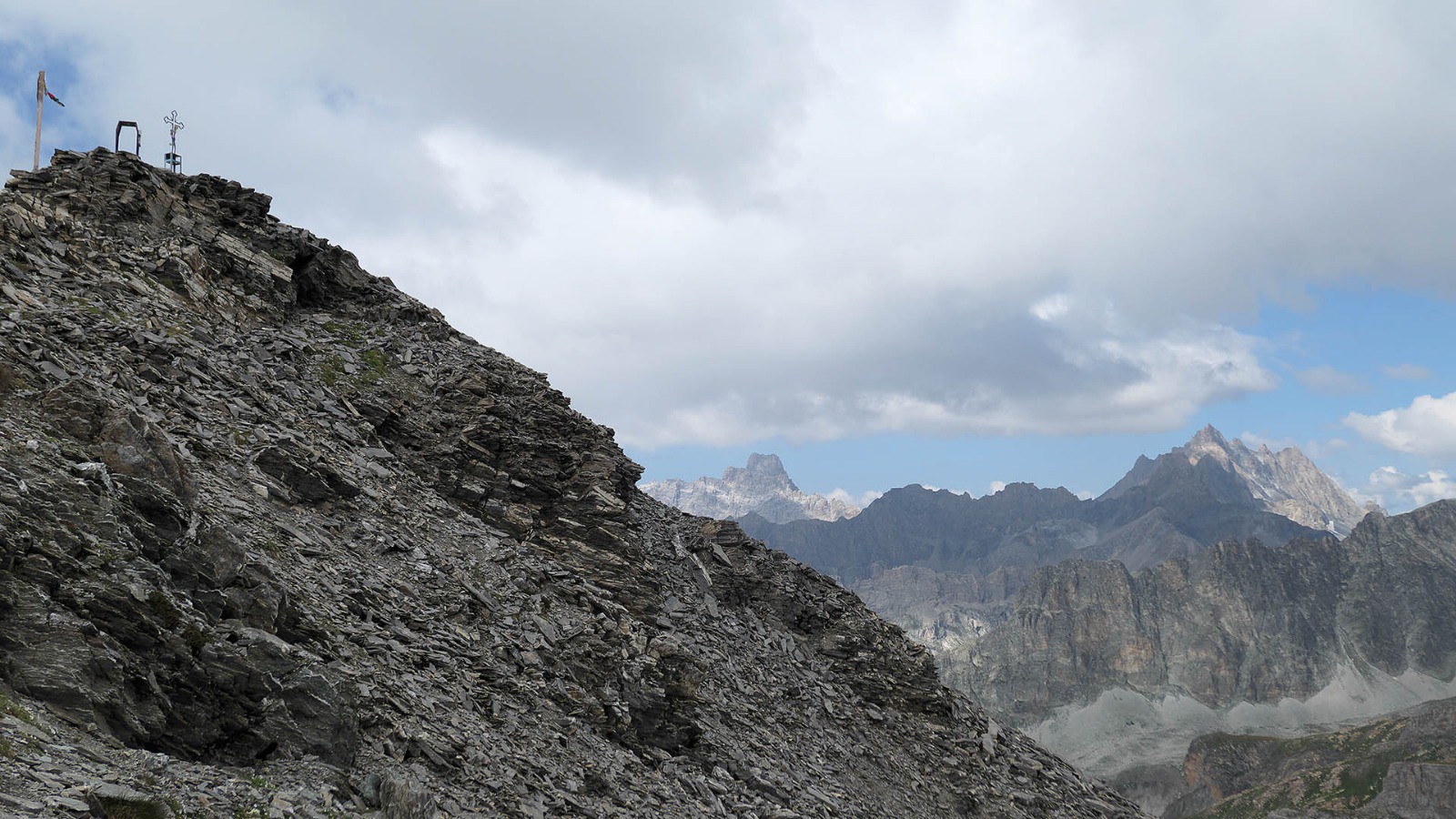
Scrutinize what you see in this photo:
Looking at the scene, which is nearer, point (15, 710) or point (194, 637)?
point (15, 710)

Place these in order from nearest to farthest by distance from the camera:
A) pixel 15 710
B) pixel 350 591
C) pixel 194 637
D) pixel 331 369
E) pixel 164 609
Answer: pixel 15 710, pixel 164 609, pixel 194 637, pixel 350 591, pixel 331 369

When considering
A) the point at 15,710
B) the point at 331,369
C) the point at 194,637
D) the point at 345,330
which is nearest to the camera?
the point at 15,710

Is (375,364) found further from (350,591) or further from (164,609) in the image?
(164,609)

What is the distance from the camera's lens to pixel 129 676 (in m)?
19.4

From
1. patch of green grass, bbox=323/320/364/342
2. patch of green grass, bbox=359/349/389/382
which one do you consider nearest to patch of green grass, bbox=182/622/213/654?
patch of green grass, bbox=359/349/389/382

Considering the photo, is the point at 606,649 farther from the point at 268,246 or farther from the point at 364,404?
the point at 268,246

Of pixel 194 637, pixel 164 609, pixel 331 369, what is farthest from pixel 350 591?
pixel 331 369

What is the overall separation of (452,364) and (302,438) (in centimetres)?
1611

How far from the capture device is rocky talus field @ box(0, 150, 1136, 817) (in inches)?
784

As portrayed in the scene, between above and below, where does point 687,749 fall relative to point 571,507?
below

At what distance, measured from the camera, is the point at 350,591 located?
3152 cm

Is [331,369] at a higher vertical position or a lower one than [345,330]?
lower

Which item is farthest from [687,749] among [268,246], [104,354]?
[268,246]

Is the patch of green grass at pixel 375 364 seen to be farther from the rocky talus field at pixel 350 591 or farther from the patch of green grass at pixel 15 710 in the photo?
the patch of green grass at pixel 15 710
